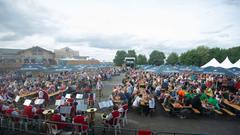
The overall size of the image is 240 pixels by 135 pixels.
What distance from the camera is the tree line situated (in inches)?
2744

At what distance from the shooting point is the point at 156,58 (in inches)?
3939

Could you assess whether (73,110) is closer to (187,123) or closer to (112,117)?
(112,117)

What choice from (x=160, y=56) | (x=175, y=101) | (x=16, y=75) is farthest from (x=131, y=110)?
(x=160, y=56)

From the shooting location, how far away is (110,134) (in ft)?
33.1

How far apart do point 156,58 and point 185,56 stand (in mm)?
22247

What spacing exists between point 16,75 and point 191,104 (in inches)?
1139

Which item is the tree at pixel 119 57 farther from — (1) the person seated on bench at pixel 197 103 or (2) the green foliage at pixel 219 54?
(1) the person seated on bench at pixel 197 103

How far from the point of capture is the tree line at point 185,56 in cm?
6969

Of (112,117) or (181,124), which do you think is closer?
(112,117)

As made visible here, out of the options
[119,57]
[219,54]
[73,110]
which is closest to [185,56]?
[219,54]

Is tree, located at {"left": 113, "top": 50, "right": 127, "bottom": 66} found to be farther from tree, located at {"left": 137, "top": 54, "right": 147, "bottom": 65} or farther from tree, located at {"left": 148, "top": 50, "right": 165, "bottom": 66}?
tree, located at {"left": 148, "top": 50, "right": 165, "bottom": 66}

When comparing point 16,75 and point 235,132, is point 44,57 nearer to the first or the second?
point 16,75

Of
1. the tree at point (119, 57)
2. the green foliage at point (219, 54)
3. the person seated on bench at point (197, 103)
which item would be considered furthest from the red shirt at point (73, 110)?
the tree at point (119, 57)

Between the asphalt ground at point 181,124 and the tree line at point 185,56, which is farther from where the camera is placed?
the tree line at point 185,56
